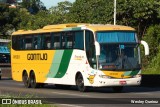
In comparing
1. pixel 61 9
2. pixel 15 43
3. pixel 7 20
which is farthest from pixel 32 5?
pixel 15 43

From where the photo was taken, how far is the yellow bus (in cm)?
2566

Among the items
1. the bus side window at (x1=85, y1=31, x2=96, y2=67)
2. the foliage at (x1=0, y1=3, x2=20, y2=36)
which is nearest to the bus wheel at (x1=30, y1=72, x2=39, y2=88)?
the bus side window at (x1=85, y1=31, x2=96, y2=67)

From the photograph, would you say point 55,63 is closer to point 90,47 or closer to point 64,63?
point 64,63

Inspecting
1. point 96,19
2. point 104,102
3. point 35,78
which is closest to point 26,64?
point 35,78

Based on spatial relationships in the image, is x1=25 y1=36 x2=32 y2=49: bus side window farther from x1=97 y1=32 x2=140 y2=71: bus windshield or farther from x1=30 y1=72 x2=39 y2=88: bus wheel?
x1=97 y1=32 x2=140 y2=71: bus windshield

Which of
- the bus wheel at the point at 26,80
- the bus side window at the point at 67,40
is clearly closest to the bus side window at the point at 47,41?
the bus side window at the point at 67,40

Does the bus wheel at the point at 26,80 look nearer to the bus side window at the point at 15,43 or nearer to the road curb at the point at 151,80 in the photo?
the bus side window at the point at 15,43

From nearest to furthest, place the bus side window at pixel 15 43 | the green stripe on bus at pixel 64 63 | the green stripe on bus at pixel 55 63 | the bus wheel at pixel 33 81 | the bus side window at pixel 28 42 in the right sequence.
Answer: the green stripe on bus at pixel 64 63
the green stripe on bus at pixel 55 63
the bus wheel at pixel 33 81
the bus side window at pixel 28 42
the bus side window at pixel 15 43

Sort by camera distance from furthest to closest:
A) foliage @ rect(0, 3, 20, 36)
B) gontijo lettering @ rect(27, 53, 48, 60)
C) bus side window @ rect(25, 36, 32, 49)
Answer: foliage @ rect(0, 3, 20, 36) < bus side window @ rect(25, 36, 32, 49) < gontijo lettering @ rect(27, 53, 48, 60)

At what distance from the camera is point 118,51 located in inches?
1017

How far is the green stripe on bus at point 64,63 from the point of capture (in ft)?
92.3

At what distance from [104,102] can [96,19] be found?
32521mm

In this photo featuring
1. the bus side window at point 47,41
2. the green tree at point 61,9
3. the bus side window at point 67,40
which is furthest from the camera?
the green tree at point 61,9

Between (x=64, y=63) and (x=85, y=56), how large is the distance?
2.37m
